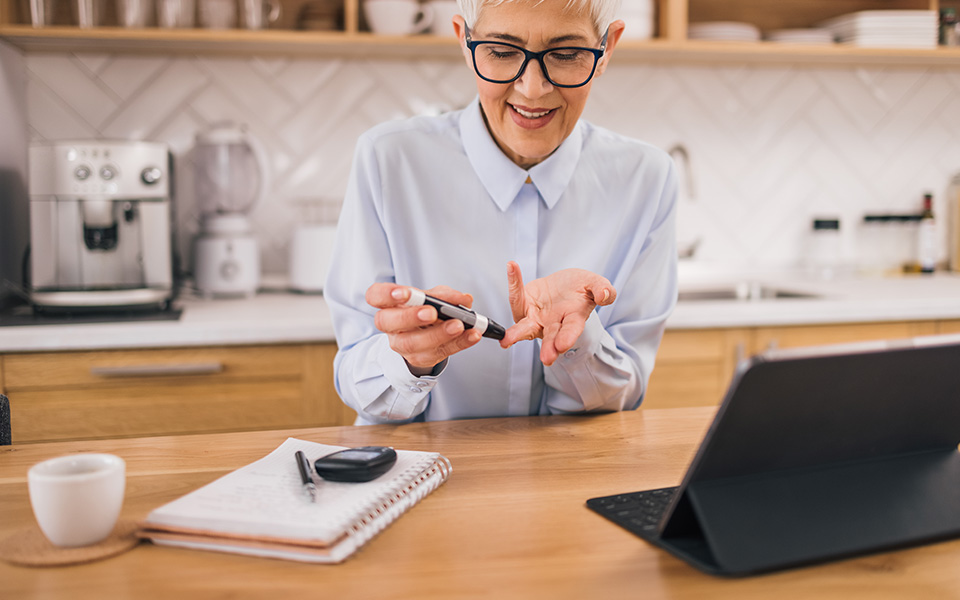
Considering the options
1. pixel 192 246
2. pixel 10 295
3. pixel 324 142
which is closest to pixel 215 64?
pixel 324 142

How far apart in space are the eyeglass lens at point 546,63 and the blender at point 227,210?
1.21 meters

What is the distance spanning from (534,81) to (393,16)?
1282mm

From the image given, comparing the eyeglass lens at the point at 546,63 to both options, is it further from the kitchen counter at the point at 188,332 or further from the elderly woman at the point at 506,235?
the kitchen counter at the point at 188,332

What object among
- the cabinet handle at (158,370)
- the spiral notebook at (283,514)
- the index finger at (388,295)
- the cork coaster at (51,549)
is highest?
the index finger at (388,295)

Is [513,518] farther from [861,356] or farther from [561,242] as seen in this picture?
[561,242]

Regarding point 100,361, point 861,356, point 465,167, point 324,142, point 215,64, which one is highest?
point 215,64

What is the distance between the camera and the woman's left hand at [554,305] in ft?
3.21

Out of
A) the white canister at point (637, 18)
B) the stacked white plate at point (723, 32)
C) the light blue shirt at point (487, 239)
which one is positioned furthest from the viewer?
the stacked white plate at point (723, 32)

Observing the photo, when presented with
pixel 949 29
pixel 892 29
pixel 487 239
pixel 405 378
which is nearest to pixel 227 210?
pixel 487 239

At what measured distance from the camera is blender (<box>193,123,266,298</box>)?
2.22 meters

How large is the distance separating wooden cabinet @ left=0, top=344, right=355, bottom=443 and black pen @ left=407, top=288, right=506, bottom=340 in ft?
3.42

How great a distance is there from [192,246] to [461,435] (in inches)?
61.4

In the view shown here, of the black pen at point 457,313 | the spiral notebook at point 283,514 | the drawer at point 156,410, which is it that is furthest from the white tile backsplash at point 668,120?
the spiral notebook at point 283,514

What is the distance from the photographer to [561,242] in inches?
54.2
